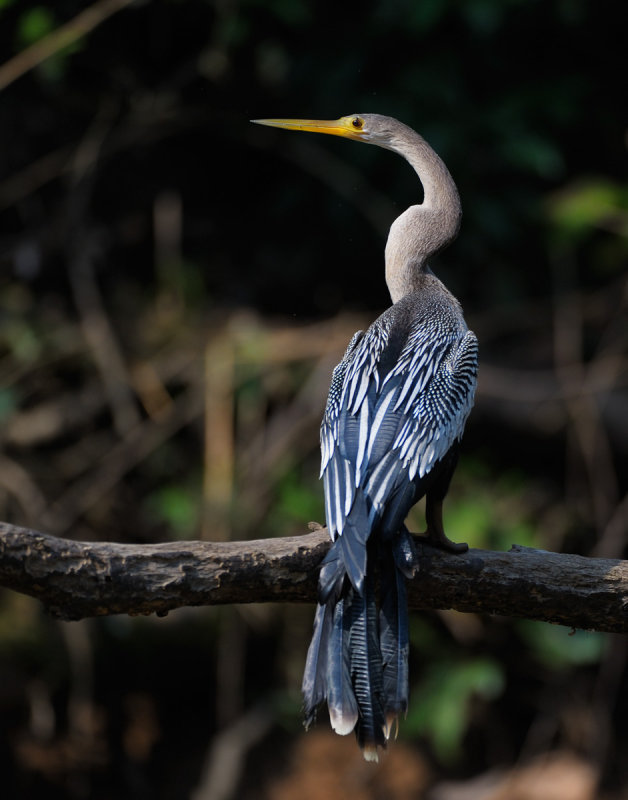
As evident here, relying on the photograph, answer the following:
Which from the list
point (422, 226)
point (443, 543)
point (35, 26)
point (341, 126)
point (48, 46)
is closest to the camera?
point (443, 543)

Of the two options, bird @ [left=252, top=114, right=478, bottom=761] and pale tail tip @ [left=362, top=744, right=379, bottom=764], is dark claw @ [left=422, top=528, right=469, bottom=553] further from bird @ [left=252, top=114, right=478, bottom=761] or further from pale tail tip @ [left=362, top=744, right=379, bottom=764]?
pale tail tip @ [left=362, top=744, right=379, bottom=764]

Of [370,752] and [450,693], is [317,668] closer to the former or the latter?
[370,752]

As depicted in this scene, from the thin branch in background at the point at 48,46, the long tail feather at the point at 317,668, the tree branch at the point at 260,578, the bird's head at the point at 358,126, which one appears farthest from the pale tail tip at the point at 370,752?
the thin branch in background at the point at 48,46

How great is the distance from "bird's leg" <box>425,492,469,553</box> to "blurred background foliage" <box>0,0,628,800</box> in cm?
216

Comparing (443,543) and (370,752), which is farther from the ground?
(443,543)

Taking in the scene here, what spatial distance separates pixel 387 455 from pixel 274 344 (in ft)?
9.12

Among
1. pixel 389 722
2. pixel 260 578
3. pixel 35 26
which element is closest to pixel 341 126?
pixel 260 578

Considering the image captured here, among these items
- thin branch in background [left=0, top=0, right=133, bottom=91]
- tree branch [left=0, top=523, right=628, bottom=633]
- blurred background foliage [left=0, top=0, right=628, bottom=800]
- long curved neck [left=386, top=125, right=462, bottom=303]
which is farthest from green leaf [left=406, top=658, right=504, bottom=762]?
thin branch in background [left=0, top=0, right=133, bottom=91]

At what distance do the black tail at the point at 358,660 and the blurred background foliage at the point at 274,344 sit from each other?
243 cm

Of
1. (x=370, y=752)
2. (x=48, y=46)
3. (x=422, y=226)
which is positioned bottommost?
(x=370, y=752)

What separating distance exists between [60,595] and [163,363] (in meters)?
2.91

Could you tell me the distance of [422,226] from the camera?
2482mm

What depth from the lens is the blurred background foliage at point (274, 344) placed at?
177 inches

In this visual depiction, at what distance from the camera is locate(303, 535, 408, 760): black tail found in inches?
72.9
